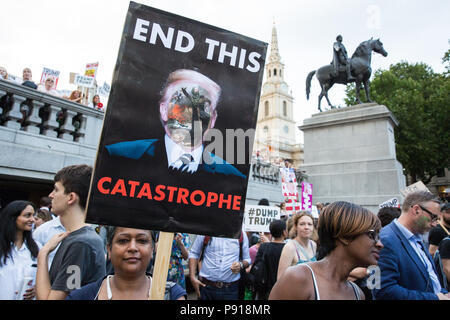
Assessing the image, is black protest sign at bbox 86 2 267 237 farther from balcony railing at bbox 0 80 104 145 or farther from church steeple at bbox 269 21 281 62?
church steeple at bbox 269 21 281 62

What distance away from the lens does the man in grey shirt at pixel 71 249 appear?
208 centimetres

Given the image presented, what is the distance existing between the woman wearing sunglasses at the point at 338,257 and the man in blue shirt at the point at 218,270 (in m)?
2.65

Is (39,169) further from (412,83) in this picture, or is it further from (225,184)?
(412,83)

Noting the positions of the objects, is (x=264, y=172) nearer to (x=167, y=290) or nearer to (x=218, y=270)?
(x=218, y=270)

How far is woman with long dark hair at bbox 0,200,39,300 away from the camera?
8.82ft

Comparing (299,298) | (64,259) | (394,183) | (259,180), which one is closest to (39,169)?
(64,259)

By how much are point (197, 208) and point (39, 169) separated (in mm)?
6076

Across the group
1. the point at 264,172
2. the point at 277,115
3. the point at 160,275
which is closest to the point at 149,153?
the point at 160,275

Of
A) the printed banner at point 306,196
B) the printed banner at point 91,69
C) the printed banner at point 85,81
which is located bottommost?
the printed banner at point 306,196

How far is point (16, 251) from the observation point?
118 inches

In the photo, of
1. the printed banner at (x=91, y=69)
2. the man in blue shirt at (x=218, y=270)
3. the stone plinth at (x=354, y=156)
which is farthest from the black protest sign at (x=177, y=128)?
the stone plinth at (x=354, y=156)

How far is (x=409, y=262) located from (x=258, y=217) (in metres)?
3.61

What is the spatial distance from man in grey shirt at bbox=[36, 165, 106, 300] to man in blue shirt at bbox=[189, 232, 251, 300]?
257 cm

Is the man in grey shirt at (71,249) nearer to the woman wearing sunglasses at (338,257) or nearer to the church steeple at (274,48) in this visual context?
the woman wearing sunglasses at (338,257)
